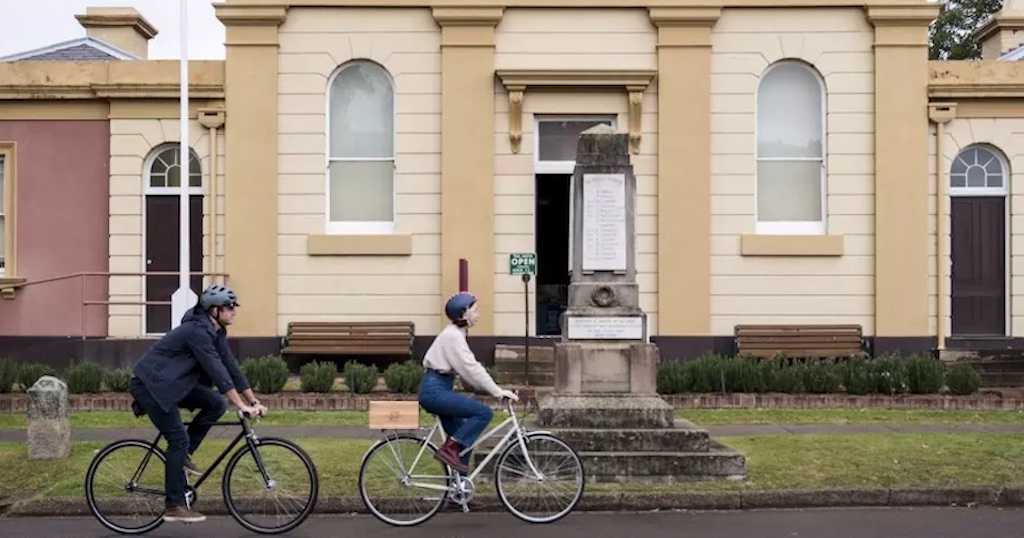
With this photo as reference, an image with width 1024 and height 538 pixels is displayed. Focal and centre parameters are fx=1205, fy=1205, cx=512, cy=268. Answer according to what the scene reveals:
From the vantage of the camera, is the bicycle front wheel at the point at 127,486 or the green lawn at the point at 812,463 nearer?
the bicycle front wheel at the point at 127,486

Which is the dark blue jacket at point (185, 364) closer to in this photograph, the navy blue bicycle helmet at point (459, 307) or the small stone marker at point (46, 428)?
the navy blue bicycle helmet at point (459, 307)

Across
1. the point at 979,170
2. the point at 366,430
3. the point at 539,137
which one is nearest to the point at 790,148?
the point at 979,170

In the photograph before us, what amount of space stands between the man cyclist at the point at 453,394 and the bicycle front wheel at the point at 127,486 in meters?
2.12

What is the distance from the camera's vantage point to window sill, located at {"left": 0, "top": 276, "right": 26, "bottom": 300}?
20.7 meters

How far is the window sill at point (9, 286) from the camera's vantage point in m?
20.7

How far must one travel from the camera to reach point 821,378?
17125mm

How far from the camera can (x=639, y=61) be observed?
20.3 m

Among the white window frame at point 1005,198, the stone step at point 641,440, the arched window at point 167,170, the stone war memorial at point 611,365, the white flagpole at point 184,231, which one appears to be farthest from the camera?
the arched window at point 167,170

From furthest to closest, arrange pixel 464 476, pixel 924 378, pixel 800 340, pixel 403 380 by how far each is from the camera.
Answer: pixel 800 340 < pixel 403 380 < pixel 924 378 < pixel 464 476

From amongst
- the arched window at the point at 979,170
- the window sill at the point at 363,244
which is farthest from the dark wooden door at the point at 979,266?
the window sill at the point at 363,244

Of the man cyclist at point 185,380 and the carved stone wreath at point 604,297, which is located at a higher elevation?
the carved stone wreath at point 604,297

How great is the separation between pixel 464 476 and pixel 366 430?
5.01 metres

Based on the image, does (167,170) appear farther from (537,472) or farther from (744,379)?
(537,472)

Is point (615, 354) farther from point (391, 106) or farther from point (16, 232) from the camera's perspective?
point (16, 232)
